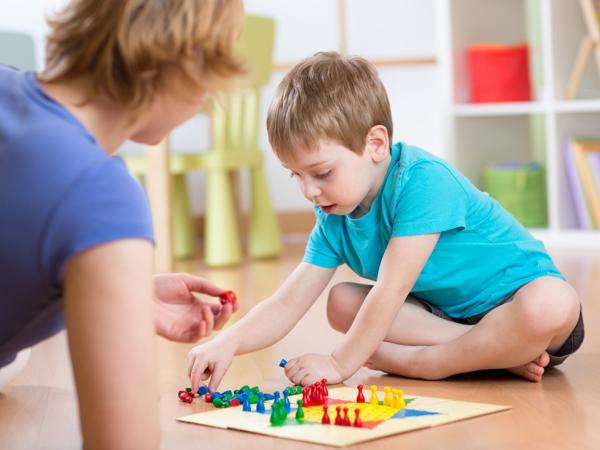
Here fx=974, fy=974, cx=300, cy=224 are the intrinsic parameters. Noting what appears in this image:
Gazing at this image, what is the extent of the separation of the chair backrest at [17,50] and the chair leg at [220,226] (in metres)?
0.59

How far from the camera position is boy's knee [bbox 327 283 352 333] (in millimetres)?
1335

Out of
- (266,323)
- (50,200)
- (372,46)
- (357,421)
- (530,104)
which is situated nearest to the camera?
(50,200)

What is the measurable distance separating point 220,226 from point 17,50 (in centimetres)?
73

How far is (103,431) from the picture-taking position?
76cm

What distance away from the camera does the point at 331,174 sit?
117 cm

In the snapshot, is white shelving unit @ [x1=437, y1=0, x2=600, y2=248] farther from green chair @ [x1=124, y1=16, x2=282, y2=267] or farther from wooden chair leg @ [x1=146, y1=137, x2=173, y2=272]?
wooden chair leg @ [x1=146, y1=137, x2=173, y2=272]

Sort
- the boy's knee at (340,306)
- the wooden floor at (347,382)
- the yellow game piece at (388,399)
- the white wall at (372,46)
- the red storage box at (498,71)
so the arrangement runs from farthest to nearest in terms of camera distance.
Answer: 1. the white wall at (372,46)
2. the red storage box at (498,71)
3. the boy's knee at (340,306)
4. the yellow game piece at (388,399)
5. the wooden floor at (347,382)

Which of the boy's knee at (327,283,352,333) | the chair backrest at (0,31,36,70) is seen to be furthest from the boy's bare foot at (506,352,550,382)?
the chair backrest at (0,31,36,70)

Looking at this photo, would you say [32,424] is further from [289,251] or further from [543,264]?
[289,251]

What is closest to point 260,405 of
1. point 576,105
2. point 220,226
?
point 220,226

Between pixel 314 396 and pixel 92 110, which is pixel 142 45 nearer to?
pixel 92 110

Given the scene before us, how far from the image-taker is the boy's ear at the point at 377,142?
120 centimetres

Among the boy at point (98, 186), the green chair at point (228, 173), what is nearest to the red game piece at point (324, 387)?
the boy at point (98, 186)

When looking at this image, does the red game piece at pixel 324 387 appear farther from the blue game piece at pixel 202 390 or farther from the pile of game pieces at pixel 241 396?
the blue game piece at pixel 202 390
